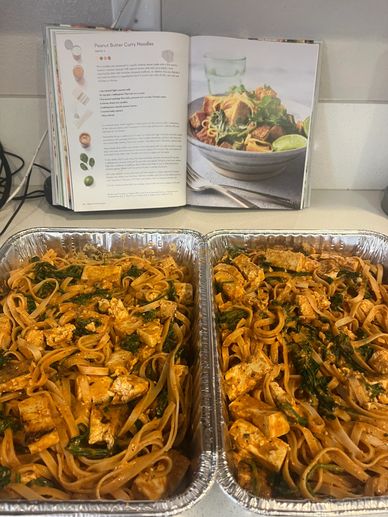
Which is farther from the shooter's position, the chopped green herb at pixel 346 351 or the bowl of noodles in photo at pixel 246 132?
the bowl of noodles in photo at pixel 246 132

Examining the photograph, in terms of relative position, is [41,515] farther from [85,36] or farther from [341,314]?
[85,36]

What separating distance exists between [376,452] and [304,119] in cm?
→ 129

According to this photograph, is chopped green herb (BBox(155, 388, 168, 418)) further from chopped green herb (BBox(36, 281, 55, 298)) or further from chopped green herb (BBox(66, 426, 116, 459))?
chopped green herb (BBox(36, 281, 55, 298))

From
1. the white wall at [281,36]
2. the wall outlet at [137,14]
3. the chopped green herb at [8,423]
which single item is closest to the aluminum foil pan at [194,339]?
the chopped green herb at [8,423]

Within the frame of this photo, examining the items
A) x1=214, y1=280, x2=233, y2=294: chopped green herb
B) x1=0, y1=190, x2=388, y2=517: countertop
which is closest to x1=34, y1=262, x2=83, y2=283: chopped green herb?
x1=0, y1=190, x2=388, y2=517: countertop

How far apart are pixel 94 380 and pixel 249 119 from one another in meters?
1.20

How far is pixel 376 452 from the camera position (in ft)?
4.06

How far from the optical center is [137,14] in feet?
5.62

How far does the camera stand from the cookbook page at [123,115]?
5.54 feet

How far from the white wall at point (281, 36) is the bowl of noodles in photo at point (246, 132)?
8.6 inches

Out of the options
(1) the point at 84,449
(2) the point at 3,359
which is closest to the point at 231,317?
(1) the point at 84,449

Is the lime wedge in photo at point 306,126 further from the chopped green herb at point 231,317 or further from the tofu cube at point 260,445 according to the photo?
the tofu cube at point 260,445

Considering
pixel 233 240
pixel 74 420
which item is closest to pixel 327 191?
pixel 233 240

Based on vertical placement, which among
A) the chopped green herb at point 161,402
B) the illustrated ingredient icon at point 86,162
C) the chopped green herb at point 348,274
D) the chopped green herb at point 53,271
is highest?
the illustrated ingredient icon at point 86,162
